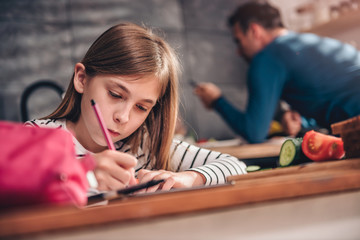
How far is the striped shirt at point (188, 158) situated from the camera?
844 millimetres

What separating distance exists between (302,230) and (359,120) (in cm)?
36

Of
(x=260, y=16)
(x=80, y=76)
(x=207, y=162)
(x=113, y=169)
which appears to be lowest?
(x=207, y=162)

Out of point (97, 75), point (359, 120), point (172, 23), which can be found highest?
point (172, 23)

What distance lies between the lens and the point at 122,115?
0.85m

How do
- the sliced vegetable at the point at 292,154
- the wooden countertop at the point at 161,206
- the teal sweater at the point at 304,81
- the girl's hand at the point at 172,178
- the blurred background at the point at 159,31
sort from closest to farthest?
the wooden countertop at the point at 161,206 → the girl's hand at the point at 172,178 → the sliced vegetable at the point at 292,154 → the teal sweater at the point at 304,81 → the blurred background at the point at 159,31

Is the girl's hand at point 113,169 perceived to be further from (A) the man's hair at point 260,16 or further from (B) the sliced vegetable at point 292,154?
(A) the man's hair at point 260,16

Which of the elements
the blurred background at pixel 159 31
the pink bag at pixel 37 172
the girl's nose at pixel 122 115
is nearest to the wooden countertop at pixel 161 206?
the pink bag at pixel 37 172

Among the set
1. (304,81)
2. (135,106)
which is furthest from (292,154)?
(304,81)

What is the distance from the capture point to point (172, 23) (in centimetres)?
295

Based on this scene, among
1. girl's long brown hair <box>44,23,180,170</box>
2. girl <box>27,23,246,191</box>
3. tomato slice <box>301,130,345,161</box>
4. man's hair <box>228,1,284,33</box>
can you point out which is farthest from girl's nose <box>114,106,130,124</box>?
man's hair <box>228,1,284,33</box>

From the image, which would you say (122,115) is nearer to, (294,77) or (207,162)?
(207,162)

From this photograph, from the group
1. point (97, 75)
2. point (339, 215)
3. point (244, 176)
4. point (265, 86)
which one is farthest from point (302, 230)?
point (265, 86)

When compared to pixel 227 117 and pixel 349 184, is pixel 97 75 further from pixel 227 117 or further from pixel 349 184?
pixel 227 117

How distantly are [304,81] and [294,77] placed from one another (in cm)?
6
